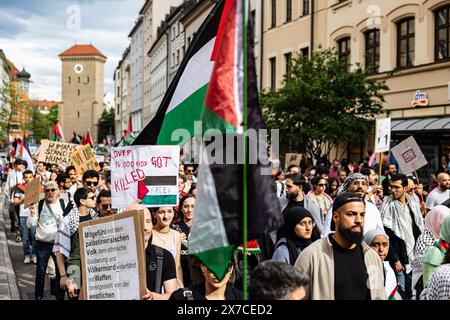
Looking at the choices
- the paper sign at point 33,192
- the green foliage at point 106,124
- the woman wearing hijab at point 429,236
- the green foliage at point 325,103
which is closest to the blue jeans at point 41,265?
the paper sign at point 33,192

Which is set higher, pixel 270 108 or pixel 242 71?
pixel 270 108

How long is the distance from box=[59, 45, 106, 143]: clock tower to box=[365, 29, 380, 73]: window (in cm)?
11428

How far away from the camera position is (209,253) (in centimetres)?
350

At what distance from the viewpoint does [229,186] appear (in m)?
3.49

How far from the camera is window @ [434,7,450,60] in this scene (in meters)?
20.1

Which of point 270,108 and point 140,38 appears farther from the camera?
point 140,38

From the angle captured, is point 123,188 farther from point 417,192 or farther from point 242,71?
point 417,192

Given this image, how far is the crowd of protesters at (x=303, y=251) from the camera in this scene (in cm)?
406

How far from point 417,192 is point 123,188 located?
21.6 ft

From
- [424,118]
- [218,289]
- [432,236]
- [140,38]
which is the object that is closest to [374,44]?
[424,118]

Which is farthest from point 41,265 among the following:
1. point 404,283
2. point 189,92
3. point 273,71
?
point 273,71

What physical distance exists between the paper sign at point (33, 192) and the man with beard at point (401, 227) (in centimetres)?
539

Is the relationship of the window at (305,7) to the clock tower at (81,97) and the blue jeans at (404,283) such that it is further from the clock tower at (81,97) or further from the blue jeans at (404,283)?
the clock tower at (81,97)
